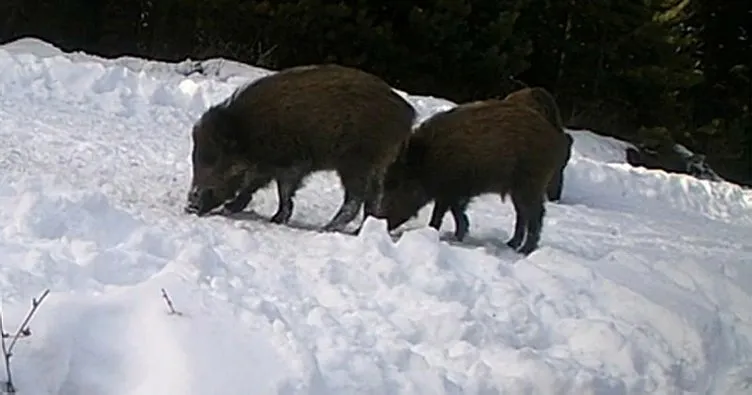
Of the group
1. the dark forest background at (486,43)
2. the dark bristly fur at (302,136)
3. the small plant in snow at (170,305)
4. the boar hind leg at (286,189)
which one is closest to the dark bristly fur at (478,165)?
the dark bristly fur at (302,136)

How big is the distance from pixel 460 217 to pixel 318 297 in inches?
95.6

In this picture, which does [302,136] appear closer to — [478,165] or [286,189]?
[286,189]

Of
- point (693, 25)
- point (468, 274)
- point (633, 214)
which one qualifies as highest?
point (468, 274)

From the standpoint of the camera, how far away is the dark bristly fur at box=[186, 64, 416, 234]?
705 centimetres

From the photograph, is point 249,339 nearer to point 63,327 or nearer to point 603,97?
point 63,327

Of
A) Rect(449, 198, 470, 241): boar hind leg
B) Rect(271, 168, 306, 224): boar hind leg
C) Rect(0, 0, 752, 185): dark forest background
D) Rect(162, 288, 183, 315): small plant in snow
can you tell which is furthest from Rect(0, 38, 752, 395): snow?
Rect(0, 0, 752, 185): dark forest background

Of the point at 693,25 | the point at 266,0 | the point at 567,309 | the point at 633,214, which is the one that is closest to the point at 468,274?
the point at 567,309

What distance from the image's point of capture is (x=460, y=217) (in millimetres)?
7449

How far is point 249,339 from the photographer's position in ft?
14.0

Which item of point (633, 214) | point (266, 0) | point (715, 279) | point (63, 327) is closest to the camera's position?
point (63, 327)

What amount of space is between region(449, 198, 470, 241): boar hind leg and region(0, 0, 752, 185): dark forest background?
1106cm

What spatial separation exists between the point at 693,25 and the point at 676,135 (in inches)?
140

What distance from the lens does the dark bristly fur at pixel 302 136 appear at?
7.05 metres

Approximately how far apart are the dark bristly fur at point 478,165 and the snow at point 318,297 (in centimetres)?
37
